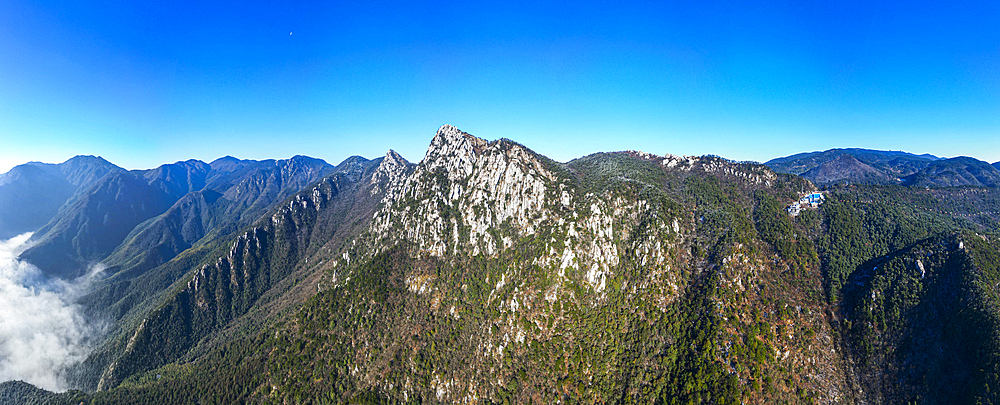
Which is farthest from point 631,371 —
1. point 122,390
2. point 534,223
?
point 122,390

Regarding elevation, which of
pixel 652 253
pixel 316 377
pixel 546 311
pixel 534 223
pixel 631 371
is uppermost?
pixel 534 223

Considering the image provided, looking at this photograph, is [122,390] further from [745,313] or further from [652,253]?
[745,313]

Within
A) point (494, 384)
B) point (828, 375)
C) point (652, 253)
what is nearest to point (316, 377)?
point (494, 384)

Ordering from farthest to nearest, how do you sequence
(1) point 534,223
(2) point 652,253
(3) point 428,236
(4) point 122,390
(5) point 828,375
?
(3) point 428,236 → (1) point 534,223 → (4) point 122,390 → (2) point 652,253 → (5) point 828,375

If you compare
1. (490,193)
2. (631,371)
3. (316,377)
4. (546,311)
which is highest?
(490,193)

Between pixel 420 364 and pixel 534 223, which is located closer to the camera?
pixel 420 364

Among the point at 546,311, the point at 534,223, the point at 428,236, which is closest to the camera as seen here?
the point at 546,311

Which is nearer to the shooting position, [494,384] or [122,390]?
[494,384]

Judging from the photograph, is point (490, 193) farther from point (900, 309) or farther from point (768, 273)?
point (900, 309)

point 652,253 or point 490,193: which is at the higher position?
point 490,193
